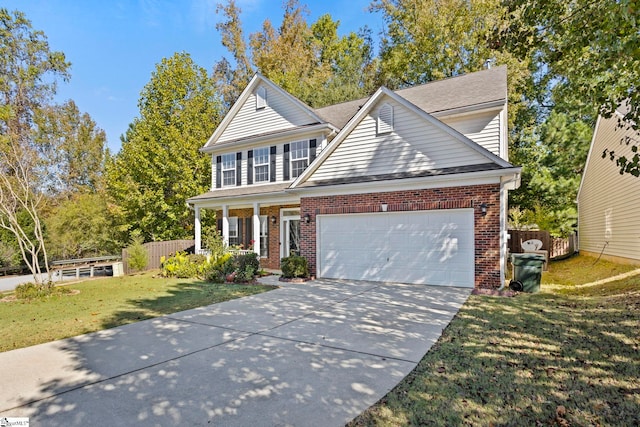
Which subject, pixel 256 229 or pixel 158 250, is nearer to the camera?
pixel 256 229

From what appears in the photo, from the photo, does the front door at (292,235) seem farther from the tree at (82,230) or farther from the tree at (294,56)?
the tree at (294,56)

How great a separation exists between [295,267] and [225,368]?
7.39 meters

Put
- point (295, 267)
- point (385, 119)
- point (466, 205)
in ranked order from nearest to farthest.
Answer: point (466, 205) < point (385, 119) < point (295, 267)

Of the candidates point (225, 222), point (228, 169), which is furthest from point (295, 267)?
point (228, 169)

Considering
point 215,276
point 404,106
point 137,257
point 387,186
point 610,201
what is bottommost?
point 215,276

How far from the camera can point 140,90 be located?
2139 cm

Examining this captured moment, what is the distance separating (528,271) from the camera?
30.7 ft

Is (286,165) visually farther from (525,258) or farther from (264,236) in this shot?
(525,258)

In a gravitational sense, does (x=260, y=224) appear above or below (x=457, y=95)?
below

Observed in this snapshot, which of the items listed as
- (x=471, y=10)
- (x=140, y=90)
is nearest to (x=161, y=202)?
(x=140, y=90)

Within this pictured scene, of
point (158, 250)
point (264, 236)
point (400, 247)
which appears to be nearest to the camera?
point (400, 247)

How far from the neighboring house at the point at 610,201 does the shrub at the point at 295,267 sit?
403 inches

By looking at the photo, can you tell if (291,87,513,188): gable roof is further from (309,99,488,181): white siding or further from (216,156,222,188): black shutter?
(216,156,222,188): black shutter

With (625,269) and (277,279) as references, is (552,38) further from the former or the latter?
(277,279)
